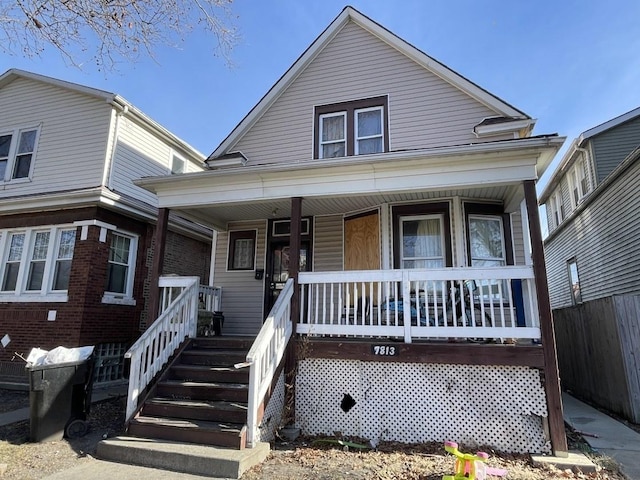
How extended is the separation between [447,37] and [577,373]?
8.26 metres

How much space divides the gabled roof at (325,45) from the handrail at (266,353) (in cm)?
509

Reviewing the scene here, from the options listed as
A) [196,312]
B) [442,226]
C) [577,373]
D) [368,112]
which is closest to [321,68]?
[368,112]

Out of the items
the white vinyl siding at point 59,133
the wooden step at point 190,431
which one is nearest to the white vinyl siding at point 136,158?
the white vinyl siding at point 59,133

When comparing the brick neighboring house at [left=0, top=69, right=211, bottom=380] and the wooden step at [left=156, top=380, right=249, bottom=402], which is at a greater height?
the brick neighboring house at [left=0, top=69, right=211, bottom=380]

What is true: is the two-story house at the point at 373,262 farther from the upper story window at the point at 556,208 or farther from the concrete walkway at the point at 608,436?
the upper story window at the point at 556,208

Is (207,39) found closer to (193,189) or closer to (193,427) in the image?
(193,189)

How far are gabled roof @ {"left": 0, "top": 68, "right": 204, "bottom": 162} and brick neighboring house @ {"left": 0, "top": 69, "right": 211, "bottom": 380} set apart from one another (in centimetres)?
3

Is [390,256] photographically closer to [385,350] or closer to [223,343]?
[385,350]

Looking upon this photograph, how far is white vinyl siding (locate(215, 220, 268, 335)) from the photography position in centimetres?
916

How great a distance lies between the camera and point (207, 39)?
6.16 m

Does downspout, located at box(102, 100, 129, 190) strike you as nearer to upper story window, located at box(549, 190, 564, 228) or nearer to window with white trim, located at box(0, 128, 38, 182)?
window with white trim, located at box(0, 128, 38, 182)

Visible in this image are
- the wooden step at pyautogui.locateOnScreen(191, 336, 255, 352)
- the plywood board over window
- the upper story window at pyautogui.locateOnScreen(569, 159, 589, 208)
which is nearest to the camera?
the wooden step at pyautogui.locateOnScreen(191, 336, 255, 352)

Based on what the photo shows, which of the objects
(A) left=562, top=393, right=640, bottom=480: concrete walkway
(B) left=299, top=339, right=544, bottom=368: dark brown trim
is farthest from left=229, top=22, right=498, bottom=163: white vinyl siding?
(A) left=562, top=393, right=640, bottom=480: concrete walkway

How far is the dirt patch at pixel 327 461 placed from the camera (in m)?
4.46
